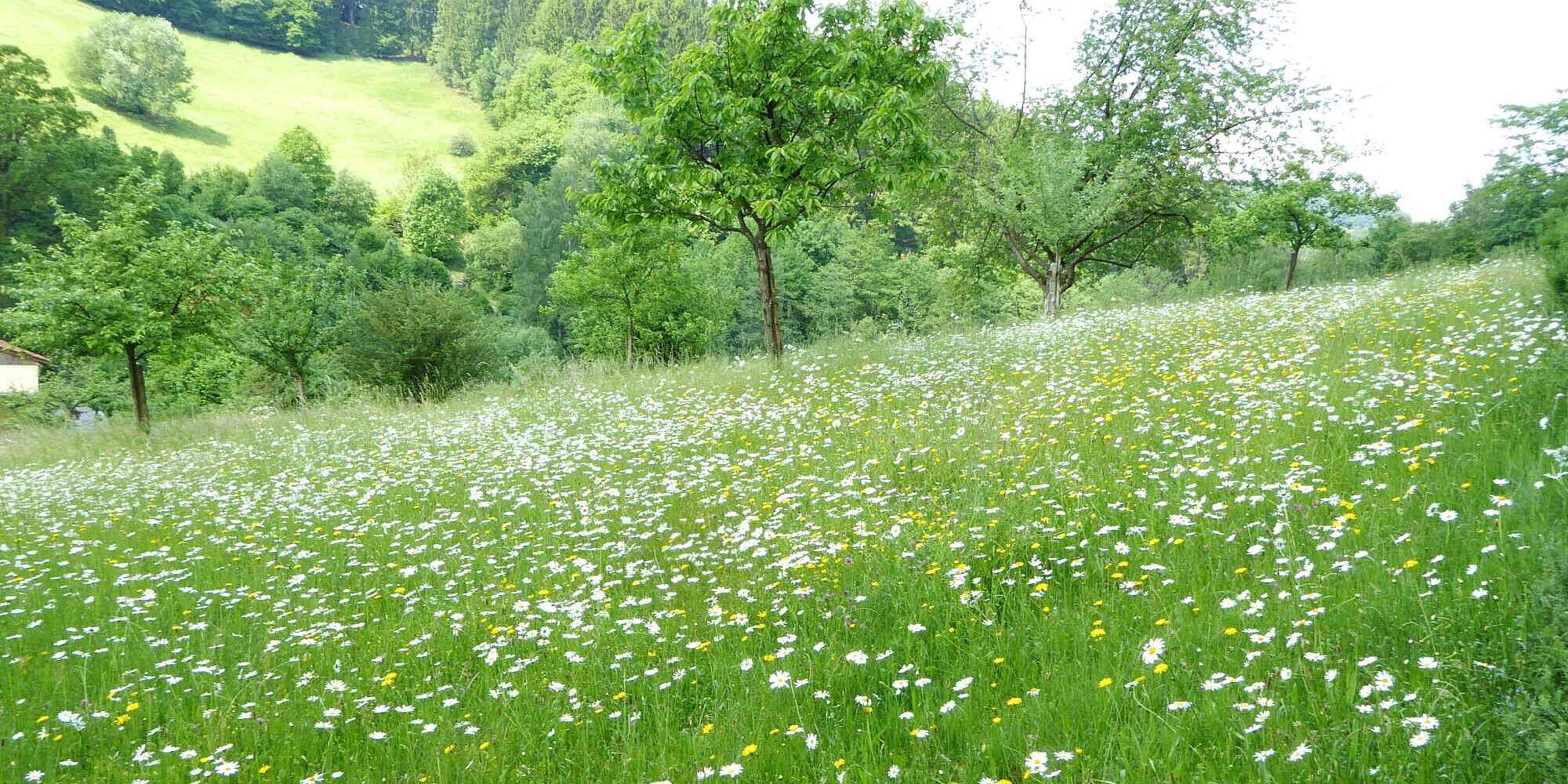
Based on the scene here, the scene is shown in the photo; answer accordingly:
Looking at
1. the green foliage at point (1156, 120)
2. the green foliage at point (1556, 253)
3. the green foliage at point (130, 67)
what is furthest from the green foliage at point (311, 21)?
the green foliage at point (1556, 253)

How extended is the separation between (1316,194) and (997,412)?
25.6 m

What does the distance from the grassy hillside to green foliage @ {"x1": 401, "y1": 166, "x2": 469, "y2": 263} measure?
591 inches

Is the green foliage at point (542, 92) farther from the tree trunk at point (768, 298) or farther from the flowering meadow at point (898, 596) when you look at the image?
the flowering meadow at point (898, 596)

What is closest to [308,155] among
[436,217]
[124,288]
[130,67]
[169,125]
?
[169,125]

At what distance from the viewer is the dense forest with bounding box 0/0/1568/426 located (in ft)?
44.9

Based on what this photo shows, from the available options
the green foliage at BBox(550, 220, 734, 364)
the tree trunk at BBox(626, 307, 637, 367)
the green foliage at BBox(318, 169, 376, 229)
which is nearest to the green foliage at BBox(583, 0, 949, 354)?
the tree trunk at BBox(626, 307, 637, 367)

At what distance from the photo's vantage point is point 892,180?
13.4 m

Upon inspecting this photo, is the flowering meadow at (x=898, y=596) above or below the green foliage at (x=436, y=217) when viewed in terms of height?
below

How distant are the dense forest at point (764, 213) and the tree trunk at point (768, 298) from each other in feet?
0.23

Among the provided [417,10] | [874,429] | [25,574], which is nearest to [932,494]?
[874,429]

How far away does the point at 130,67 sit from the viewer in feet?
291

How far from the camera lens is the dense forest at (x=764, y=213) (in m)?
13.7

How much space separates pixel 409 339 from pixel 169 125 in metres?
87.4

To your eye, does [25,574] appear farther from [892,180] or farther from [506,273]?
[506,273]
